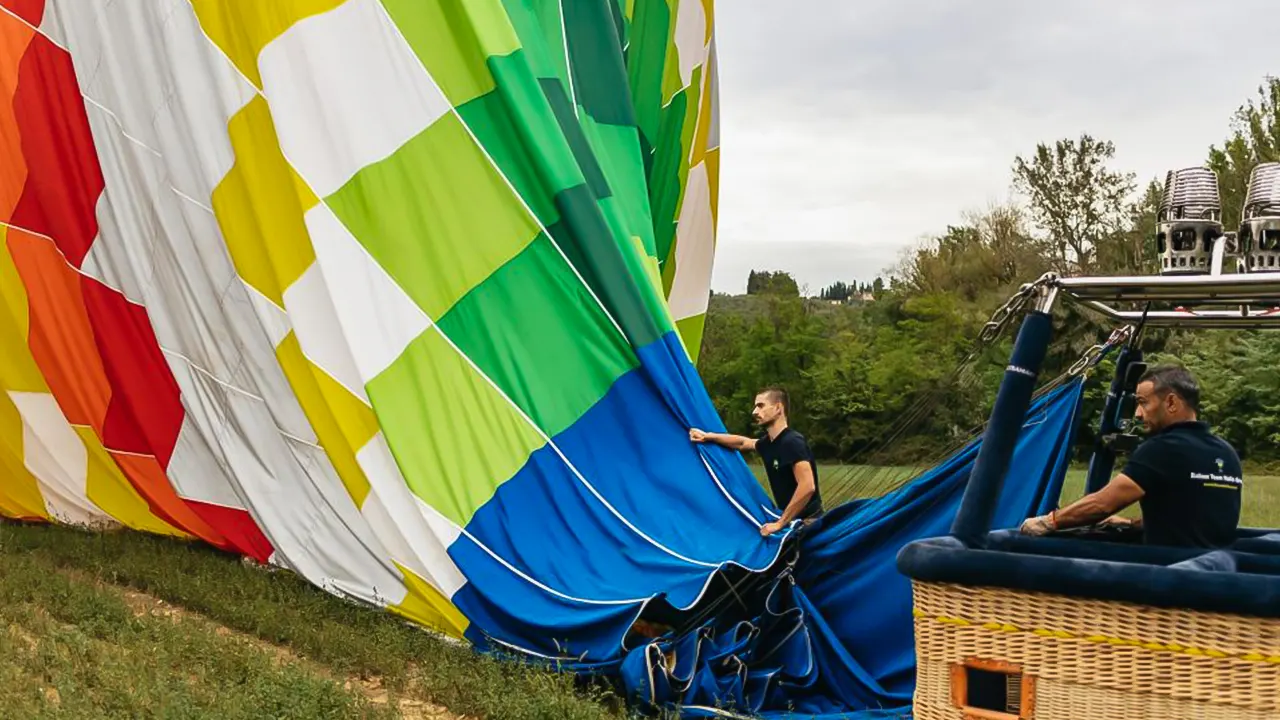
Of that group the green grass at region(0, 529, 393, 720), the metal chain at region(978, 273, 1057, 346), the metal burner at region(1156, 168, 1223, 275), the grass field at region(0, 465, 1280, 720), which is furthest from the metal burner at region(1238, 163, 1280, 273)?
the green grass at region(0, 529, 393, 720)

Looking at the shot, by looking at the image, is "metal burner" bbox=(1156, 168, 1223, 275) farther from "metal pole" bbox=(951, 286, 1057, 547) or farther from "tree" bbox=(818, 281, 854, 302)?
"tree" bbox=(818, 281, 854, 302)

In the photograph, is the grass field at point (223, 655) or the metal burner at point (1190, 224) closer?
the metal burner at point (1190, 224)

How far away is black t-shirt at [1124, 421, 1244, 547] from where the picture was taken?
3168 mm

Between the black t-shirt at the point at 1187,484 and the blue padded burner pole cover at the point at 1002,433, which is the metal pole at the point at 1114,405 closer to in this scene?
the black t-shirt at the point at 1187,484

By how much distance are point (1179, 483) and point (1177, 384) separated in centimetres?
26

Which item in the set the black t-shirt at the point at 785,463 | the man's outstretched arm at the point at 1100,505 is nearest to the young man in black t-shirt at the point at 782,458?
the black t-shirt at the point at 785,463

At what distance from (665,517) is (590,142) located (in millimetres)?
1856

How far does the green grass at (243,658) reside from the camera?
409 cm

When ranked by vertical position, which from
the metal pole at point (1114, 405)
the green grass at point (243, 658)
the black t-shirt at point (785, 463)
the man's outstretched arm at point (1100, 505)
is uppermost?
the metal pole at point (1114, 405)

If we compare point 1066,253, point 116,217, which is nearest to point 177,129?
point 116,217

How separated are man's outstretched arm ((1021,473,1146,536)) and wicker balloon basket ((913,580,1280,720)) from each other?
0.60 metres

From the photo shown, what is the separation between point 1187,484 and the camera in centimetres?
317

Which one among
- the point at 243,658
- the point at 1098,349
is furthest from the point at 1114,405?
Answer: the point at 243,658

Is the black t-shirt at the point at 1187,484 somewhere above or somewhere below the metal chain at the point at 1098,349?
below
